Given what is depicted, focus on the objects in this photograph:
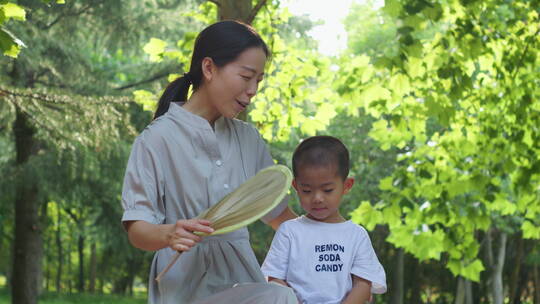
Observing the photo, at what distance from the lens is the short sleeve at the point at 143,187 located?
9.05 feet

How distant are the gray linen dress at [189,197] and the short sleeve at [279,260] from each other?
0.11 m

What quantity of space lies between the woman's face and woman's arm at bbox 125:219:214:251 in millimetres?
535

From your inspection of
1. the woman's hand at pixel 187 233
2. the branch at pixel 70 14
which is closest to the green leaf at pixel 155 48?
the woman's hand at pixel 187 233

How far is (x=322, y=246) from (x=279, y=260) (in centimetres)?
17

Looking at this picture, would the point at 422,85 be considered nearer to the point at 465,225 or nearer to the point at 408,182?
the point at 408,182

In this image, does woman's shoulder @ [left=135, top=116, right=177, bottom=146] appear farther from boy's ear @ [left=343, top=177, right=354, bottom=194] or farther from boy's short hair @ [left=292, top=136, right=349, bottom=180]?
boy's ear @ [left=343, top=177, right=354, bottom=194]

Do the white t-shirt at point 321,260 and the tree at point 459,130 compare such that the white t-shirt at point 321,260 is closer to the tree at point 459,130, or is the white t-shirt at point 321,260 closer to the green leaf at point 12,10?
the green leaf at point 12,10

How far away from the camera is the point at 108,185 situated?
12.9m

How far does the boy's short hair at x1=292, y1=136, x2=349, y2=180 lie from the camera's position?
10.3 ft

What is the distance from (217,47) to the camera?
3012 millimetres

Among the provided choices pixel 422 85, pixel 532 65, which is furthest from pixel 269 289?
pixel 532 65

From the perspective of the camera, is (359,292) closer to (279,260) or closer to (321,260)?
(321,260)

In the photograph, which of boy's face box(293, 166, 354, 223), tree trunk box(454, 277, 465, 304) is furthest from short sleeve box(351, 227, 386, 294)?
tree trunk box(454, 277, 465, 304)

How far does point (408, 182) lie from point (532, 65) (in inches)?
63.1
